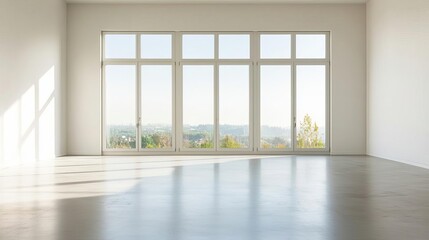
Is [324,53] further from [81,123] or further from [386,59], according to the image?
[81,123]

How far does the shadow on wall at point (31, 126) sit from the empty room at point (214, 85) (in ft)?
0.16

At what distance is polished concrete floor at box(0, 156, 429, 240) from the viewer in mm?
3980

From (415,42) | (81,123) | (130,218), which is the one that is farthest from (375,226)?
(81,123)

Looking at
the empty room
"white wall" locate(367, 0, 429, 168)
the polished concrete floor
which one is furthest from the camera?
the empty room

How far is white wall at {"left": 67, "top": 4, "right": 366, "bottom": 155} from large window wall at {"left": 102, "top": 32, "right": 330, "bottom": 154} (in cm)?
28

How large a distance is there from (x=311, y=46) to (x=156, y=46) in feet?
15.0

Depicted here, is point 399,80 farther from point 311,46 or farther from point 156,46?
point 156,46

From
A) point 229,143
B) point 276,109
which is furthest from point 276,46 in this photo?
point 229,143

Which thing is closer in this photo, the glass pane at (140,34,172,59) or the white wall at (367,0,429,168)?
the white wall at (367,0,429,168)

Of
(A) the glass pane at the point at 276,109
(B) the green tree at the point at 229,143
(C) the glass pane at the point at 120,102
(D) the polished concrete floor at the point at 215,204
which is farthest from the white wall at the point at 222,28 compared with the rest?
(D) the polished concrete floor at the point at 215,204

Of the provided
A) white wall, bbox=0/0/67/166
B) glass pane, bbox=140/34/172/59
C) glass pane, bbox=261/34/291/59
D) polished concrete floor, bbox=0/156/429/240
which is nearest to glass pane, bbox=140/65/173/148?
glass pane, bbox=140/34/172/59

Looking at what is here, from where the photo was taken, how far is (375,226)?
4.19 meters

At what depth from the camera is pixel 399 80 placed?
448 inches

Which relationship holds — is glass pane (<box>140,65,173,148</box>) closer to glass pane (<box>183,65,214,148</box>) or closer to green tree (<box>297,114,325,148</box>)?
glass pane (<box>183,65,214,148</box>)
